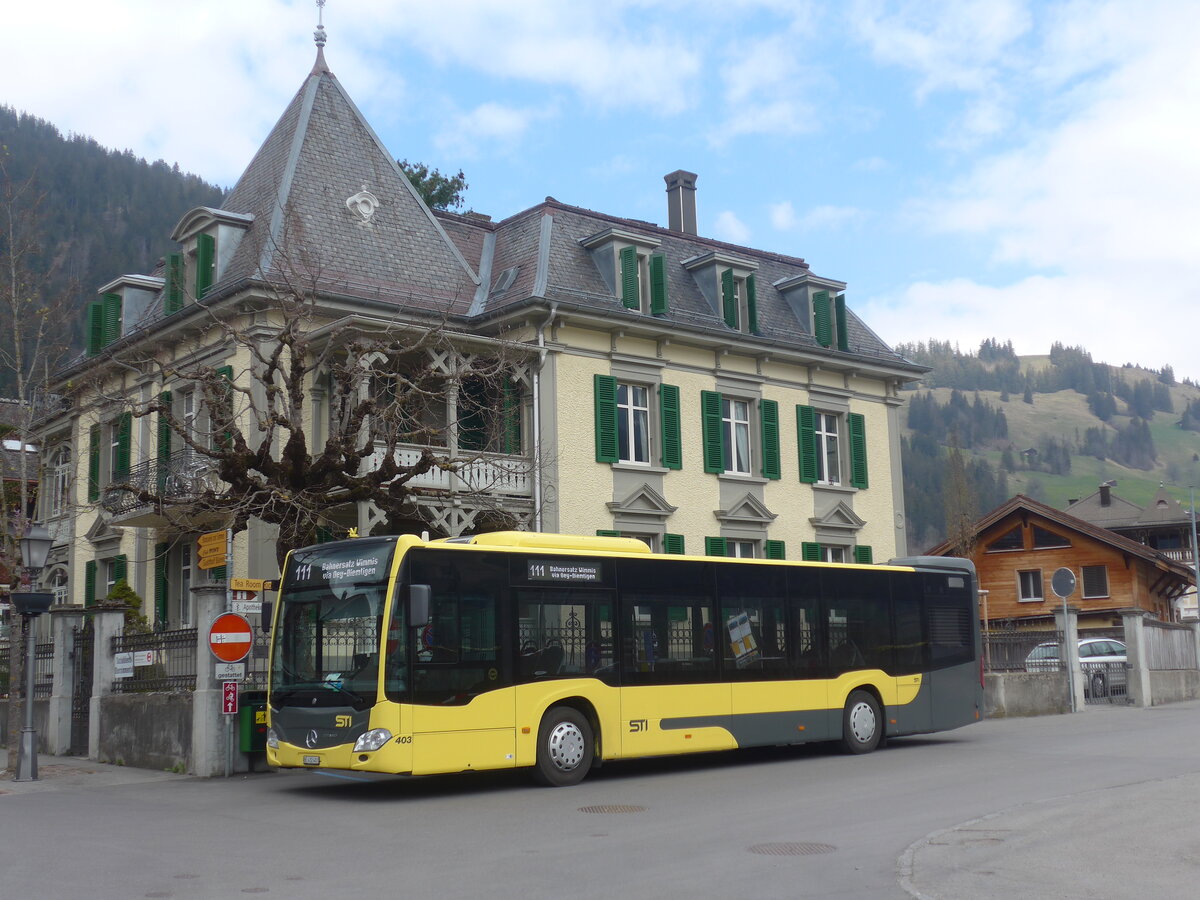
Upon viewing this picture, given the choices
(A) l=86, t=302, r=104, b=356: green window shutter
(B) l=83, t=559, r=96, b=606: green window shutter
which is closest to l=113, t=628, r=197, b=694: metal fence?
(B) l=83, t=559, r=96, b=606: green window shutter

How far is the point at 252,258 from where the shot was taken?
26516mm

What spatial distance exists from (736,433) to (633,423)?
3365 mm

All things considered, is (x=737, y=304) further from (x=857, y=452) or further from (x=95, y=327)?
(x=95, y=327)

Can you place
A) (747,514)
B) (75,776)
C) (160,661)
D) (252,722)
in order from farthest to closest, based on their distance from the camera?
(747,514) → (160,661) → (75,776) → (252,722)

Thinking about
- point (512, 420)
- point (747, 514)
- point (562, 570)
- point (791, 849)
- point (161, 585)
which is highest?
point (512, 420)

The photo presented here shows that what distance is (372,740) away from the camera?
13.8 metres

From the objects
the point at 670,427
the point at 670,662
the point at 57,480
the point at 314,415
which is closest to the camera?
the point at 670,662

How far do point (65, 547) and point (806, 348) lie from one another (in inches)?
754

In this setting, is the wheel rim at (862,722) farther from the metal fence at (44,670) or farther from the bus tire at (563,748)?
the metal fence at (44,670)

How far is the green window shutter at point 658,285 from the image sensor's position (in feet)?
98.8

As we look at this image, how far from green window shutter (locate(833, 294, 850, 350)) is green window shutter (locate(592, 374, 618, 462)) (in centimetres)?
853

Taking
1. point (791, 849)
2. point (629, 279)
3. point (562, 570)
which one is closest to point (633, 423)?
point (629, 279)

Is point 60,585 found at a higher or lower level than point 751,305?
lower

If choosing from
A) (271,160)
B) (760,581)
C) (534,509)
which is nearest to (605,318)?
(534,509)
